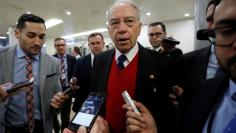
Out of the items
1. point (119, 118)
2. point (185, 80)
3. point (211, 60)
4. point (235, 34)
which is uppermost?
point (235, 34)

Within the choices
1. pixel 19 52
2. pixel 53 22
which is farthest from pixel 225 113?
pixel 53 22

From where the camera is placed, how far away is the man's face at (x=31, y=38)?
2.33 metres

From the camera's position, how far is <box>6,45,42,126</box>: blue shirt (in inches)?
84.5

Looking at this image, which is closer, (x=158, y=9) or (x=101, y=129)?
(x=101, y=129)

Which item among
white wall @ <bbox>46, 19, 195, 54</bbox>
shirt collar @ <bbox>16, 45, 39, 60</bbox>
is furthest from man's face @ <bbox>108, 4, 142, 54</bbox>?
white wall @ <bbox>46, 19, 195, 54</bbox>

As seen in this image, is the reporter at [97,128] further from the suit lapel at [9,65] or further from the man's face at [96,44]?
the man's face at [96,44]

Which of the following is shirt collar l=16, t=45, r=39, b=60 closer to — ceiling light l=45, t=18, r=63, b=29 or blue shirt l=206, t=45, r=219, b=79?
blue shirt l=206, t=45, r=219, b=79

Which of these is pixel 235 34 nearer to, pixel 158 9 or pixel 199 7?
pixel 199 7

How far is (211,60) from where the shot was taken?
2.00 m

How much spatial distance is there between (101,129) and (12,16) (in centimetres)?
1057

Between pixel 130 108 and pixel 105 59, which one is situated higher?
pixel 105 59

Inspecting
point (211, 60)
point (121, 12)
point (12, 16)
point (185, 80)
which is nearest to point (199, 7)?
point (211, 60)

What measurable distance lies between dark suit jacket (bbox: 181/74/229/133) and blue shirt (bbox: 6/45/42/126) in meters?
1.55

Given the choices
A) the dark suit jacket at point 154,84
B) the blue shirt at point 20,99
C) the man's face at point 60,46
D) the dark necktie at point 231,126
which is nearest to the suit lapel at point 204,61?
the dark suit jacket at point 154,84
